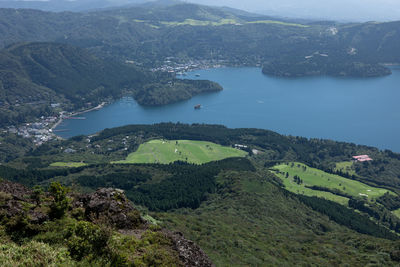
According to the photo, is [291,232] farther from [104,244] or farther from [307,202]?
[104,244]

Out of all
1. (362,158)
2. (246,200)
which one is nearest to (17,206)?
(246,200)

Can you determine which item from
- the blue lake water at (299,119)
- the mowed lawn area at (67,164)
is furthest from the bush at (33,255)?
the blue lake water at (299,119)

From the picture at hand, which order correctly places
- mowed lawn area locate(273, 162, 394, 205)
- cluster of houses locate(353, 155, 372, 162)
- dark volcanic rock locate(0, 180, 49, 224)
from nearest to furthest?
dark volcanic rock locate(0, 180, 49, 224) → mowed lawn area locate(273, 162, 394, 205) → cluster of houses locate(353, 155, 372, 162)

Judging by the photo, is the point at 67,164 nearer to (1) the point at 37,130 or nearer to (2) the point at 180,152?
(2) the point at 180,152

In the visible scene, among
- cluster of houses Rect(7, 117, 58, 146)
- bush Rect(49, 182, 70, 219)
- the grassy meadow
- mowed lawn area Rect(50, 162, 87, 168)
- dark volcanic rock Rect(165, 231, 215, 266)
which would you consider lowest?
cluster of houses Rect(7, 117, 58, 146)

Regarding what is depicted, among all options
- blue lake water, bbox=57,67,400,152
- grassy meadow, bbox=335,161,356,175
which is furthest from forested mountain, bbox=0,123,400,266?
blue lake water, bbox=57,67,400,152

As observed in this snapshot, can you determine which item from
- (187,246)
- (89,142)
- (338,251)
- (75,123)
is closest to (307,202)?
(338,251)

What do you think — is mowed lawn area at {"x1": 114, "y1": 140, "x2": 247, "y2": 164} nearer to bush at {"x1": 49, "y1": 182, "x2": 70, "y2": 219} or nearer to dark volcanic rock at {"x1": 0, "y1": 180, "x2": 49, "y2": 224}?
dark volcanic rock at {"x1": 0, "y1": 180, "x2": 49, "y2": 224}
